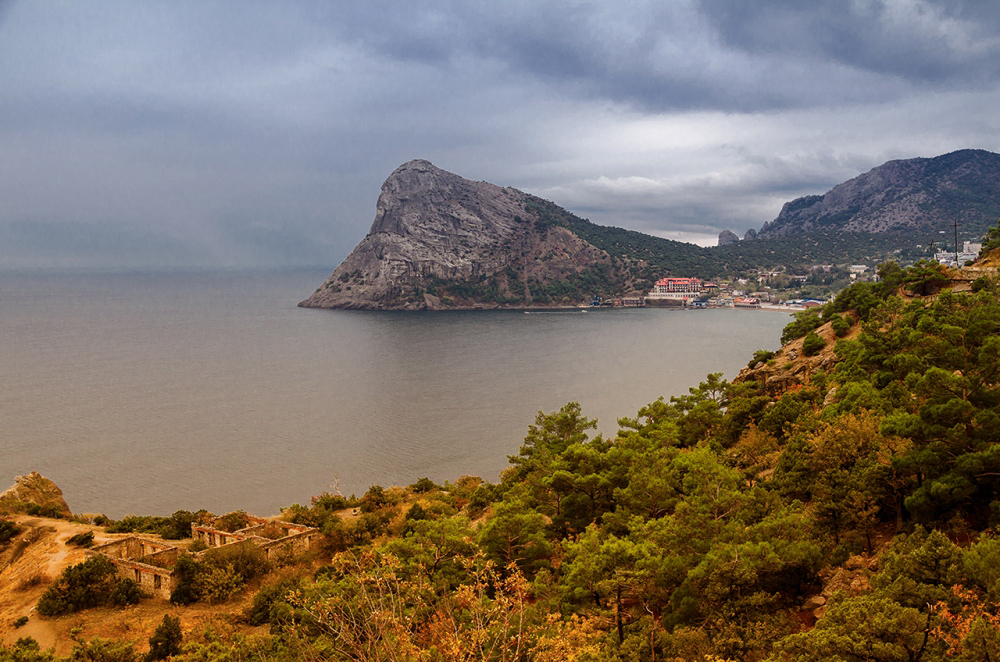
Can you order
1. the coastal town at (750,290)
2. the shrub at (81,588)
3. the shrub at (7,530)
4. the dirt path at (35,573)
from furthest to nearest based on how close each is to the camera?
the coastal town at (750,290), the shrub at (7,530), the shrub at (81,588), the dirt path at (35,573)

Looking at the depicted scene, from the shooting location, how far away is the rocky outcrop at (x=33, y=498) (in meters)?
27.7

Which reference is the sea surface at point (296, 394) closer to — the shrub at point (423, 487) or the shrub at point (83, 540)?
the shrub at point (423, 487)

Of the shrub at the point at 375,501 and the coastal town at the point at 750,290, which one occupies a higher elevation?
the coastal town at the point at 750,290

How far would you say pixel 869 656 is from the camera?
7828mm

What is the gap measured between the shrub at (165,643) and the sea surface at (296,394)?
17.2 m

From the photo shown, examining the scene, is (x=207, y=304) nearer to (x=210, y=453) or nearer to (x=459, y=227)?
(x=459, y=227)

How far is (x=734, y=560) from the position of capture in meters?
11.3

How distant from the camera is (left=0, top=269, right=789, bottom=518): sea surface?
119ft

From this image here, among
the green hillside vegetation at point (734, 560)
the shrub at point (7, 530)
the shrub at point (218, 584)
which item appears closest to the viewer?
the green hillside vegetation at point (734, 560)

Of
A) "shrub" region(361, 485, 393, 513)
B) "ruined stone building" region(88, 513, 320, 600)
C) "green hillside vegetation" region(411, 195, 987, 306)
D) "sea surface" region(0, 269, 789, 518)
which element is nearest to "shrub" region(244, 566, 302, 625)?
"ruined stone building" region(88, 513, 320, 600)

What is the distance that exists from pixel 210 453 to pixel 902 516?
Answer: 37.8m

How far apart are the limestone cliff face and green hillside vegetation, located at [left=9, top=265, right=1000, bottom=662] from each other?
444ft

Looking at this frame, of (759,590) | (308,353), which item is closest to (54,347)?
(308,353)

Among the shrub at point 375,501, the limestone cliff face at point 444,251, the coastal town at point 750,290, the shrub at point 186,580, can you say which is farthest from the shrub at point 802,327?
the limestone cliff face at point 444,251
